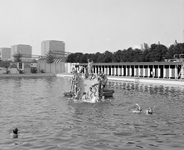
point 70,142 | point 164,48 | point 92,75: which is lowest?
point 70,142

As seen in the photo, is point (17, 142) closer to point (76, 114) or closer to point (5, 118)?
point (5, 118)

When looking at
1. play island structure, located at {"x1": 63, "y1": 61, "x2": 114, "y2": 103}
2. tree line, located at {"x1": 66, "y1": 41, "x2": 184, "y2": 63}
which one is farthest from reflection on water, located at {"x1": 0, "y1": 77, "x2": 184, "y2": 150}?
tree line, located at {"x1": 66, "y1": 41, "x2": 184, "y2": 63}

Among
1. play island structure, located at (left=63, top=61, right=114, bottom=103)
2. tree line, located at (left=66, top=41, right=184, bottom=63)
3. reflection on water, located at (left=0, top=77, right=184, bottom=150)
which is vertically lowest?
reflection on water, located at (left=0, top=77, right=184, bottom=150)

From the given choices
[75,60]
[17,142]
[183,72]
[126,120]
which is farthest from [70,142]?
[75,60]

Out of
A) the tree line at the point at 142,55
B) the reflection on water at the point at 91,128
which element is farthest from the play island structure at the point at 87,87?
the tree line at the point at 142,55

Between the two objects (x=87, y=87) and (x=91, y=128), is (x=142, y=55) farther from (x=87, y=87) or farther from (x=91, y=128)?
(x=91, y=128)

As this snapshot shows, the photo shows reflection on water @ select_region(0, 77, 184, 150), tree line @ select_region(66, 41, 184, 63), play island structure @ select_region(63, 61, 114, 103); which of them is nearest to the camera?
reflection on water @ select_region(0, 77, 184, 150)

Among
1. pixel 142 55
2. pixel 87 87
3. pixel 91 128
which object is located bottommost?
pixel 91 128

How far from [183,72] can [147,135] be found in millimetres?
43398

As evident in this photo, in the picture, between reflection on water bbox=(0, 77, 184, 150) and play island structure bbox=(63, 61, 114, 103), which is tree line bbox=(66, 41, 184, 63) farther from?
reflection on water bbox=(0, 77, 184, 150)

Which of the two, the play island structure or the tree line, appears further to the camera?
the tree line

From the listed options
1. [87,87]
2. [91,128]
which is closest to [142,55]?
[87,87]

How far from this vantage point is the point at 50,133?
602 inches

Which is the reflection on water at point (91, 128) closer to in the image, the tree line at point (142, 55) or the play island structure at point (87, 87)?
the play island structure at point (87, 87)
